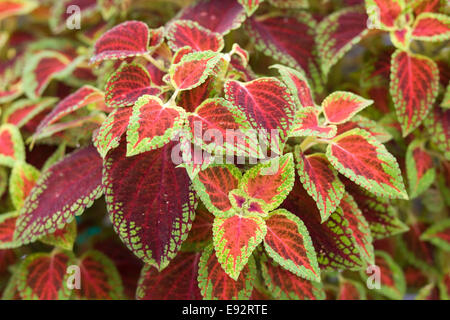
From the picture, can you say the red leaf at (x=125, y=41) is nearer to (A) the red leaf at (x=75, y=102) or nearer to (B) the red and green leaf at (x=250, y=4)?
(A) the red leaf at (x=75, y=102)

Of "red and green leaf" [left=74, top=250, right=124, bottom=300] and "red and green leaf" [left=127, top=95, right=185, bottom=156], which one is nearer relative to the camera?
"red and green leaf" [left=127, top=95, right=185, bottom=156]

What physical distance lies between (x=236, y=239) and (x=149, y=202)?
13cm

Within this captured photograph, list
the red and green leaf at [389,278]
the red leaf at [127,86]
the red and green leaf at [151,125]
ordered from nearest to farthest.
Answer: the red and green leaf at [151,125] < the red leaf at [127,86] < the red and green leaf at [389,278]

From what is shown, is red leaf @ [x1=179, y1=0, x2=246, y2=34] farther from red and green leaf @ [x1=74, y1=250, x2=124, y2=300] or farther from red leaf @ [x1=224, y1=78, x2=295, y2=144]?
red and green leaf @ [x1=74, y1=250, x2=124, y2=300]

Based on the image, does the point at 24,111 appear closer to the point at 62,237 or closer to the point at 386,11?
the point at 62,237

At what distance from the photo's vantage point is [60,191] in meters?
0.82

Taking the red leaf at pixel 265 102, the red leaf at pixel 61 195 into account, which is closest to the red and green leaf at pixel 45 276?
the red leaf at pixel 61 195

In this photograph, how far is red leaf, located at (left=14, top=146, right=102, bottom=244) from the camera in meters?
0.77

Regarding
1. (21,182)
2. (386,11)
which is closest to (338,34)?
(386,11)

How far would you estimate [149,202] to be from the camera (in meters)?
0.72

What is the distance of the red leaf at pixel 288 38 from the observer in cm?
93

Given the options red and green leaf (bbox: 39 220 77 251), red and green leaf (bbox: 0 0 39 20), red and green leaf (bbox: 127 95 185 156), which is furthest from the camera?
red and green leaf (bbox: 0 0 39 20)

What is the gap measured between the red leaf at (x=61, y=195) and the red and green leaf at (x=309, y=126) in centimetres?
30

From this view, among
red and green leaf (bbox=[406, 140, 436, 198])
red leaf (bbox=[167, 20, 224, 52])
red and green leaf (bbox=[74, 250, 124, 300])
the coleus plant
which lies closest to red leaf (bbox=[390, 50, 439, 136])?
the coleus plant
